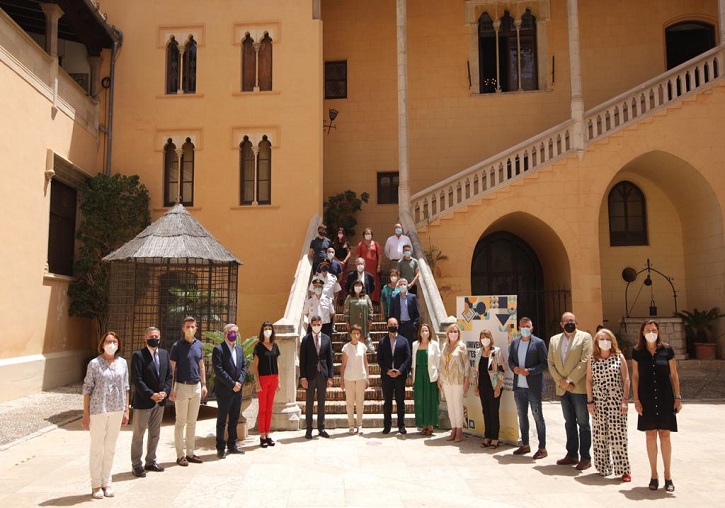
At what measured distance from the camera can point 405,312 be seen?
37.9 ft

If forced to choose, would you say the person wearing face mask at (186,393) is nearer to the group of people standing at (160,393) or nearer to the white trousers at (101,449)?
the group of people standing at (160,393)

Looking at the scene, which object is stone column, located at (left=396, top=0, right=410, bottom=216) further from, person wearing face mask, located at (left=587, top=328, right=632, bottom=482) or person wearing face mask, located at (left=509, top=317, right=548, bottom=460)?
person wearing face mask, located at (left=587, top=328, right=632, bottom=482)

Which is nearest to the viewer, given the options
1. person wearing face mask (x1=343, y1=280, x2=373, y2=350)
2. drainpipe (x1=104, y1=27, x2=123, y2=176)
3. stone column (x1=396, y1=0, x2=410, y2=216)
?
person wearing face mask (x1=343, y1=280, x2=373, y2=350)

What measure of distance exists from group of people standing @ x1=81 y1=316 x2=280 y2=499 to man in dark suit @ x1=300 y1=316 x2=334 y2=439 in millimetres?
542

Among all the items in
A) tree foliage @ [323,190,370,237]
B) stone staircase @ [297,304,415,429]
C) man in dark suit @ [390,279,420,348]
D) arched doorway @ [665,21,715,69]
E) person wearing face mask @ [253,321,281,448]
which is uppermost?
arched doorway @ [665,21,715,69]

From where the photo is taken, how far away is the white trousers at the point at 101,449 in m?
6.77

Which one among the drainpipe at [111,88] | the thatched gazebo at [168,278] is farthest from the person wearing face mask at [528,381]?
the drainpipe at [111,88]

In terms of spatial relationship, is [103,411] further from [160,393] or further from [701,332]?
[701,332]

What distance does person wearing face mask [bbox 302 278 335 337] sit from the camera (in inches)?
463

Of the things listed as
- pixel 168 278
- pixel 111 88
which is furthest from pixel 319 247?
pixel 111 88

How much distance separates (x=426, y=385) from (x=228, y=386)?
316 cm

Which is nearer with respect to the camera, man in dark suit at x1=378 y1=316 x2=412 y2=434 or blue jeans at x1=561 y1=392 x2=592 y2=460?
blue jeans at x1=561 y1=392 x2=592 y2=460

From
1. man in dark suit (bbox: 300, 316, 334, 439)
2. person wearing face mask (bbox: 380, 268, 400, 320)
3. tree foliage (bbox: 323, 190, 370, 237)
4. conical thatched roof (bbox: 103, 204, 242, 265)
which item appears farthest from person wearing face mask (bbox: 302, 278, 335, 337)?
tree foliage (bbox: 323, 190, 370, 237)

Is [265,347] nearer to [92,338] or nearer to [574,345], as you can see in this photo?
[574,345]
